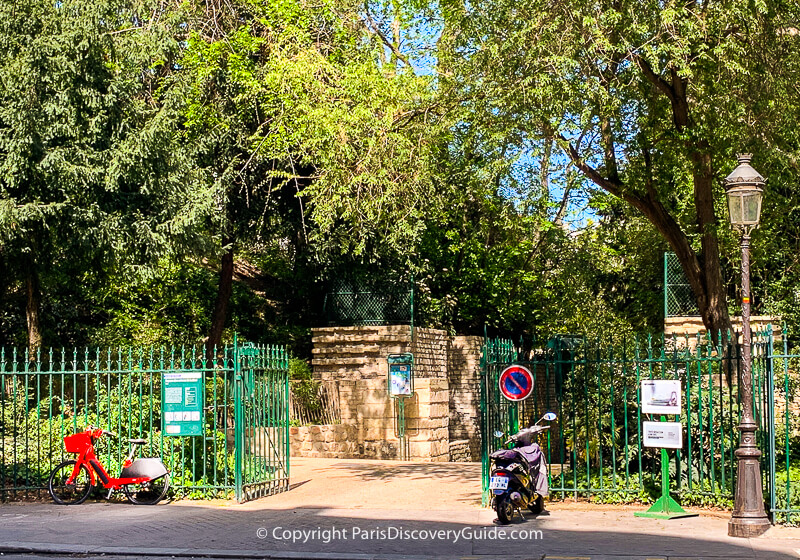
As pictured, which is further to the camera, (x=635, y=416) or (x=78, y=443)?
(x=635, y=416)

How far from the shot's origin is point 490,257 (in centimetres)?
2989

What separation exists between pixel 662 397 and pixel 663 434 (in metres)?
0.42

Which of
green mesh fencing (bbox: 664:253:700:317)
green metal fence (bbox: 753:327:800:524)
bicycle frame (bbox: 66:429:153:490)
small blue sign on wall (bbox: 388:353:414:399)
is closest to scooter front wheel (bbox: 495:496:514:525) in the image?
green metal fence (bbox: 753:327:800:524)

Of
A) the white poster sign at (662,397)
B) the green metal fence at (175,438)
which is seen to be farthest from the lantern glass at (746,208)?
the green metal fence at (175,438)

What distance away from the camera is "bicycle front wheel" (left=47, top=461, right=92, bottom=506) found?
1300 centimetres

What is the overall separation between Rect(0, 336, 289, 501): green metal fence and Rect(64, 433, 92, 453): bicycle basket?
321 mm

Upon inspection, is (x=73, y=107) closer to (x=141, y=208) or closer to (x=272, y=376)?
(x=141, y=208)

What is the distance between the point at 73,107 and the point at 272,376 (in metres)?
7.58

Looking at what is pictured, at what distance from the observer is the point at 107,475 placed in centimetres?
1306

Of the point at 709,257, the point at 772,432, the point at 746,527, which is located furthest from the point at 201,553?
the point at 709,257

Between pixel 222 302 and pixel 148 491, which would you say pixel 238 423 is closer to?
pixel 148 491

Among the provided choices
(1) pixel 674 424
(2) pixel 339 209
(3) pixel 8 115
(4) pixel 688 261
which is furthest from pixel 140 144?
(1) pixel 674 424

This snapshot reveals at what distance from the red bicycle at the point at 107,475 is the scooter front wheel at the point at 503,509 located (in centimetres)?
446

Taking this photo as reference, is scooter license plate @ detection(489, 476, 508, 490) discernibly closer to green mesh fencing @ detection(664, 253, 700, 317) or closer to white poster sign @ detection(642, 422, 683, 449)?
white poster sign @ detection(642, 422, 683, 449)
